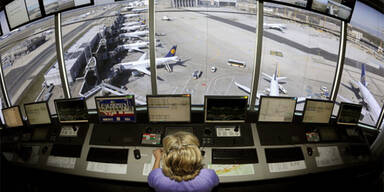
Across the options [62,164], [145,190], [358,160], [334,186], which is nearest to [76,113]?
[62,164]

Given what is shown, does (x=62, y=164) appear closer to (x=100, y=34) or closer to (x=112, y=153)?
(x=112, y=153)

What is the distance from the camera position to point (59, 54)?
2877mm

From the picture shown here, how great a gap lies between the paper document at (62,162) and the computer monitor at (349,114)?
326 centimetres

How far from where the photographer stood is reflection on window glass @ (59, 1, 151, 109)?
3.15 metres

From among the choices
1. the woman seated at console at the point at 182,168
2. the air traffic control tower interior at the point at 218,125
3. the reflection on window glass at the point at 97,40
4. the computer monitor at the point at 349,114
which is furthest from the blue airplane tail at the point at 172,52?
the woman seated at console at the point at 182,168

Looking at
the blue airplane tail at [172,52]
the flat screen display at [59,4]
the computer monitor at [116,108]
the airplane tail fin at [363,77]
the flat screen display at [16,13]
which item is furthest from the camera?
the blue airplane tail at [172,52]

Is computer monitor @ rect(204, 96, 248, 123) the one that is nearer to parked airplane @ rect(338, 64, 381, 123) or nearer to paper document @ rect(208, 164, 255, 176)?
paper document @ rect(208, 164, 255, 176)

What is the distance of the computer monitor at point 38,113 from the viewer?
2609mm

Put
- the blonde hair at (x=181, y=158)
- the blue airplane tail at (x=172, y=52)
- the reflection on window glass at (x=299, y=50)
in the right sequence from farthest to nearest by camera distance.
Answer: the blue airplane tail at (x=172, y=52), the reflection on window glass at (x=299, y=50), the blonde hair at (x=181, y=158)

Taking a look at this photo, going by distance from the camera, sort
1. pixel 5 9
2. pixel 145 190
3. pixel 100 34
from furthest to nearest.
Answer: pixel 100 34
pixel 145 190
pixel 5 9

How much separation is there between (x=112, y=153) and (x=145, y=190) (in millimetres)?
598

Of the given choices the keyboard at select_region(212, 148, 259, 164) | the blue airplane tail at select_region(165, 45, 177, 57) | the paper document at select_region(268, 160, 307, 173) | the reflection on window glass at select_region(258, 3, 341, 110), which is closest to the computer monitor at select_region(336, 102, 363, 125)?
the reflection on window glass at select_region(258, 3, 341, 110)

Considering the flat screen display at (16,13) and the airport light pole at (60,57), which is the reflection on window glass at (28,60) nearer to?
the airport light pole at (60,57)

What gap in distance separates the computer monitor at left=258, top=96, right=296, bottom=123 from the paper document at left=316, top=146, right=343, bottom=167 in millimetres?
512
